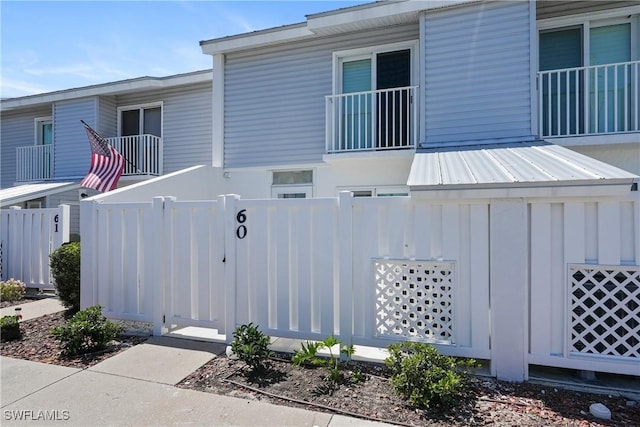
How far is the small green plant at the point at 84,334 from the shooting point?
4.41 m

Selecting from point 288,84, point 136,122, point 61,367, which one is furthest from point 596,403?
point 136,122

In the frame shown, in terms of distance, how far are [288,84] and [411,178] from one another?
589cm

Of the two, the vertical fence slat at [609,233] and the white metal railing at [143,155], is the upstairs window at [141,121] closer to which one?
the white metal railing at [143,155]

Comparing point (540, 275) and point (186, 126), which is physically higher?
point (186, 126)

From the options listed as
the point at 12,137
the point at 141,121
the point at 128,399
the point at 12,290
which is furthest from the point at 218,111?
the point at 12,137

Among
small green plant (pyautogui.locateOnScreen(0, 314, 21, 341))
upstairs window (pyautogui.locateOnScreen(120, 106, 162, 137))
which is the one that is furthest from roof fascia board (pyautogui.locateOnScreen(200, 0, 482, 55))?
small green plant (pyautogui.locateOnScreen(0, 314, 21, 341))

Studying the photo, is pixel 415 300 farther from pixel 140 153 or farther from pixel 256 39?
pixel 140 153

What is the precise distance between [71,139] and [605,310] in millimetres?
15546

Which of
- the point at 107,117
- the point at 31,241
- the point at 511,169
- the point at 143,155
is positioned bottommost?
the point at 31,241

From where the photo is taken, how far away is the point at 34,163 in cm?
1349

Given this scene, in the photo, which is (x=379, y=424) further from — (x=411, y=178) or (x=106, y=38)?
(x=106, y=38)

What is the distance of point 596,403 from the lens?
10.3 feet

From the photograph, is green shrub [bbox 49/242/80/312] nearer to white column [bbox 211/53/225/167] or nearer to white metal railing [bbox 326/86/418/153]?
white column [bbox 211/53/225/167]

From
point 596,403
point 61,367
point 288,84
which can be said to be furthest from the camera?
point 288,84
